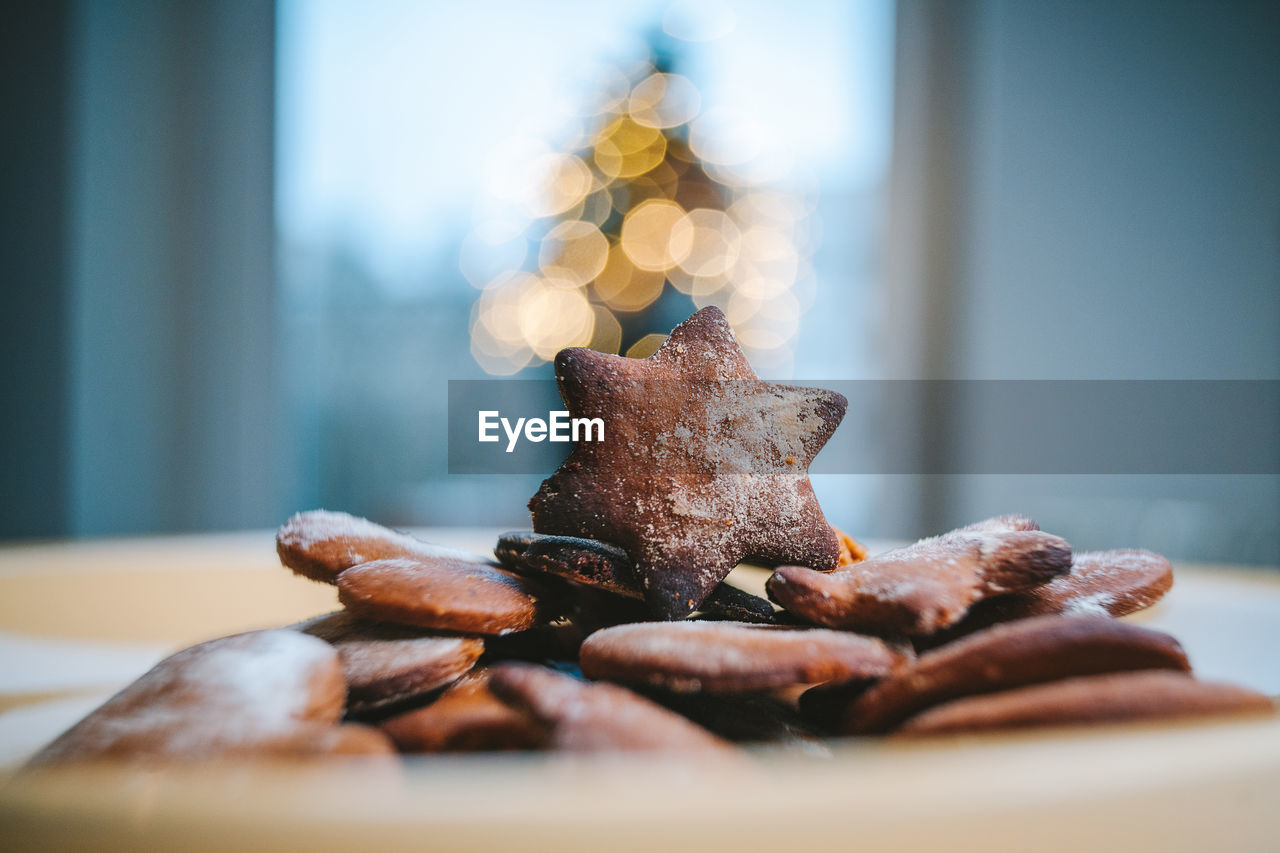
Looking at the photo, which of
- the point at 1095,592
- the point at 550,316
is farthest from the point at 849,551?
the point at 550,316

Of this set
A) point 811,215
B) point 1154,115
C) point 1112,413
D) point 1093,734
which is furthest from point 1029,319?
point 1093,734

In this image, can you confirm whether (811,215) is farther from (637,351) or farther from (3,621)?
(3,621)

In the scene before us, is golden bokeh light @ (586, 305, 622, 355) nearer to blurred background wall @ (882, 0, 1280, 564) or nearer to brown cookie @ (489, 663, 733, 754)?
blurred background wall @ (882, 0, 1280, 564)

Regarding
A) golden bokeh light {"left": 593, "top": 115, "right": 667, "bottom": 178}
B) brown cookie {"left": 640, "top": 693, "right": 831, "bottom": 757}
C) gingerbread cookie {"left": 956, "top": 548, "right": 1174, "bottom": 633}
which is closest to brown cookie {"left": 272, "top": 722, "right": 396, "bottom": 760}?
brown cookie {"left": 640, "top": 693, "right": 831, "bottom": 757}

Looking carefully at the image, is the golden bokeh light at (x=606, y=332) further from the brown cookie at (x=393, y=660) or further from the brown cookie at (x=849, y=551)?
the brown cookie at (x=393, y=660)

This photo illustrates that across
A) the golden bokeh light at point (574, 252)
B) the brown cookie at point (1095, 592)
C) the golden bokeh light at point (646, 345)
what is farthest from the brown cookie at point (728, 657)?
the golden bokeh light at point (574, 252)

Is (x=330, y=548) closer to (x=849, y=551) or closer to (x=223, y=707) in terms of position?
(x=223, y=707)
